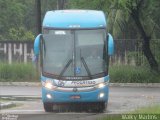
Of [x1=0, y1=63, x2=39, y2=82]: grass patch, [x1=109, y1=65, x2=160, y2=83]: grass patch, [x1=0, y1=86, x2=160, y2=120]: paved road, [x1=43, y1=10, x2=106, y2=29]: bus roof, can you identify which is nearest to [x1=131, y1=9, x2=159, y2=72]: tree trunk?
[x1=109, y1=65, x2=160, y2=83]: grass patch

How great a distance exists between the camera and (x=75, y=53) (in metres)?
18.8

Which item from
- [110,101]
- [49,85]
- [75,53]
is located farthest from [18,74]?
[49,85]

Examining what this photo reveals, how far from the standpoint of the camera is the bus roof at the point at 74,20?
19.0 m

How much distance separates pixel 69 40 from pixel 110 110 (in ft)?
9.33

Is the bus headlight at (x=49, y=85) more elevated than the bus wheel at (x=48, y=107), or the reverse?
the bus headlight at (x=49, y=85)

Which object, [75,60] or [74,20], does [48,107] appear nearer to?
[75,60]

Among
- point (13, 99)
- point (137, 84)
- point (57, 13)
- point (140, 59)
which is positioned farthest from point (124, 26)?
point (57, 13)

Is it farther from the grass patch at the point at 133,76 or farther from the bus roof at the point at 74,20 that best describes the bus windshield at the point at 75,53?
the grass patch at the point at 133,76

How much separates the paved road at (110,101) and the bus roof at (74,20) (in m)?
2.91

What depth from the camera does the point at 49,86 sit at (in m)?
18.4

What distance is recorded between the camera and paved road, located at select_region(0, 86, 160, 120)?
17.6 meters

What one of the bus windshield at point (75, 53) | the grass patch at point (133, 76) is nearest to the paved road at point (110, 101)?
the bus windshield at point (75, 53)

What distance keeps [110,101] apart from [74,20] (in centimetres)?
532

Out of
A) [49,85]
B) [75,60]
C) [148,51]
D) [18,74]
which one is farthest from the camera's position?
[148,51]
